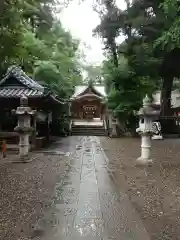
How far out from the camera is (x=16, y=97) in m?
18.2

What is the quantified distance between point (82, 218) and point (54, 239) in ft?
3.46

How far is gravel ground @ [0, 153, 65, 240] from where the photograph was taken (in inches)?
208

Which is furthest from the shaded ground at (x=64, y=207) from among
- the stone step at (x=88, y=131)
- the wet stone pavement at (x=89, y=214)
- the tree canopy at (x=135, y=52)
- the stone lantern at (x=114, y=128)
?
the stone step at (x=88, y=131)

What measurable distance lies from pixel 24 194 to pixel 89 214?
2.12 metres

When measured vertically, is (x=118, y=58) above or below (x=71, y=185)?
above

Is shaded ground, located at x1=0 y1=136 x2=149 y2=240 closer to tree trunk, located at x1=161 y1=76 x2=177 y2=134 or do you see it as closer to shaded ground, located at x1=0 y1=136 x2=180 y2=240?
shaded ground, located at x1=0 y1=136 x2=180 y2=240

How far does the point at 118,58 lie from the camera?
1136 inches

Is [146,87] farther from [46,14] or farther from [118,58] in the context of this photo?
[46,14]

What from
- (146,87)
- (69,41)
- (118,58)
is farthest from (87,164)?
(69,41)

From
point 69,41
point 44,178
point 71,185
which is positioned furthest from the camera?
point 69,41

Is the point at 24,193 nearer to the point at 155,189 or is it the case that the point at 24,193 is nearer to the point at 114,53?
the point at 155,189

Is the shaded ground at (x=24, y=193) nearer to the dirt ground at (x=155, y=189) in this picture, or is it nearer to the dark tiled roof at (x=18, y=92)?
the dirt ground at (x=155, y=189)

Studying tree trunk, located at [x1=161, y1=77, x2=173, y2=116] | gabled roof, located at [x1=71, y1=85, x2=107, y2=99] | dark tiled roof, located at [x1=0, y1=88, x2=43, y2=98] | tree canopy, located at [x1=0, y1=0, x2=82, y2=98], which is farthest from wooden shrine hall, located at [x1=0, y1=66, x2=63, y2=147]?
gabled roof, located at [x1=71, y1=85, x2=107, y2=99]

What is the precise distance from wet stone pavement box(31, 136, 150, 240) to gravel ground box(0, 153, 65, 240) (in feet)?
0.63
